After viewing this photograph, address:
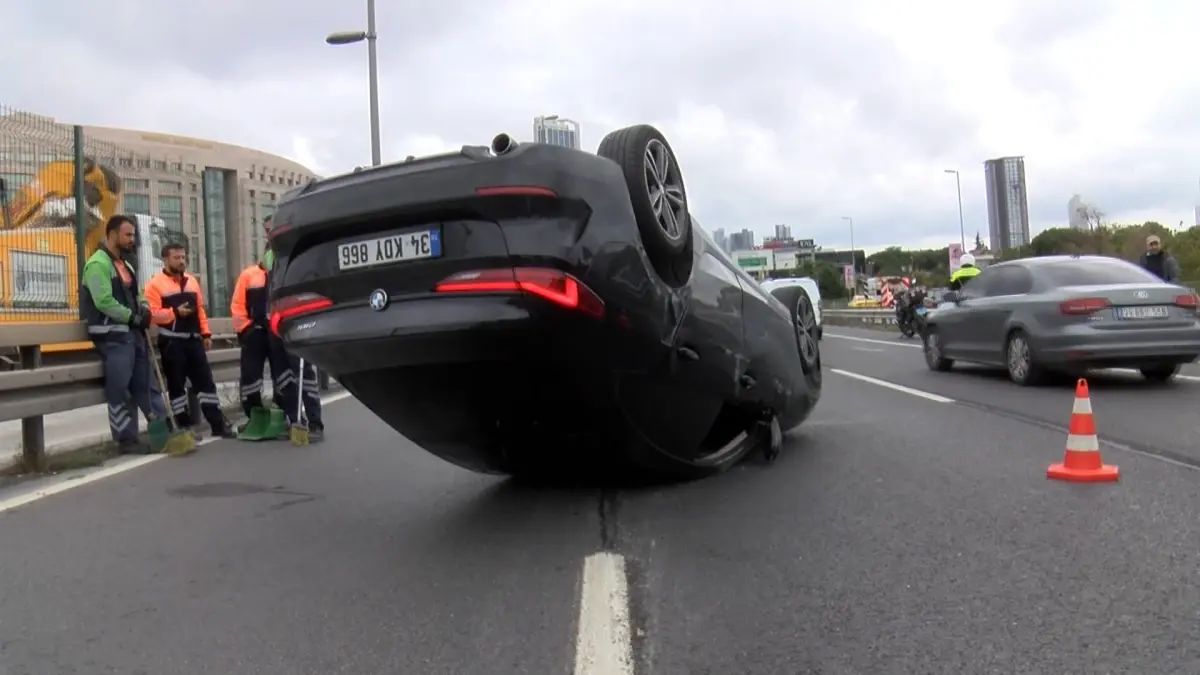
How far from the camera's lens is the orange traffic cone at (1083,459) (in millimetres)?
5559

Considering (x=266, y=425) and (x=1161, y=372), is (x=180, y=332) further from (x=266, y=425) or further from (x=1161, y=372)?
(x=1161, y=372)

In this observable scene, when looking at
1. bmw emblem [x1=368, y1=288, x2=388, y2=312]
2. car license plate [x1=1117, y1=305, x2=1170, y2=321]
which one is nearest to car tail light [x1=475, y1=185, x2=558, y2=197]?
bmw emblem [x1=368, y1=288, x2=388, y2=312]

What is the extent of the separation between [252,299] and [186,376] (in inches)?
33.4

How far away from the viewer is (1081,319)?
34.0 ft

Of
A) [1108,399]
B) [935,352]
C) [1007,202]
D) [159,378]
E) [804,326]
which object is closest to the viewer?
[804,326]

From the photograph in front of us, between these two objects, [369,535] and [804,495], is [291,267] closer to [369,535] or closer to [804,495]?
[369,535]

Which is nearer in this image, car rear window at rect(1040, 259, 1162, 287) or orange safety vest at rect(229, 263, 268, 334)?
orange safety vest at rect(229, 263, 268, 334)

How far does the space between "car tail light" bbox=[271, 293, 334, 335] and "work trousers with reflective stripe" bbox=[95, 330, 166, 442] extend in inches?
141

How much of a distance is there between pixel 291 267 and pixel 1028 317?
342 inches

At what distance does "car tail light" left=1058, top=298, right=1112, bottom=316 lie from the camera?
1032 cm

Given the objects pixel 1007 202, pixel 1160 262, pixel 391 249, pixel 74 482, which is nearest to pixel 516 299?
pixel 391 249

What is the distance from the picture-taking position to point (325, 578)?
4.18 metres

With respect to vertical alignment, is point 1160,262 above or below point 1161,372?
above

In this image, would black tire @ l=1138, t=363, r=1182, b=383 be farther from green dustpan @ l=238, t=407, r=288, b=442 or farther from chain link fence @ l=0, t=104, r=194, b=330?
Answer: chain link fence @ l=0, t=104, r=194, b=330
